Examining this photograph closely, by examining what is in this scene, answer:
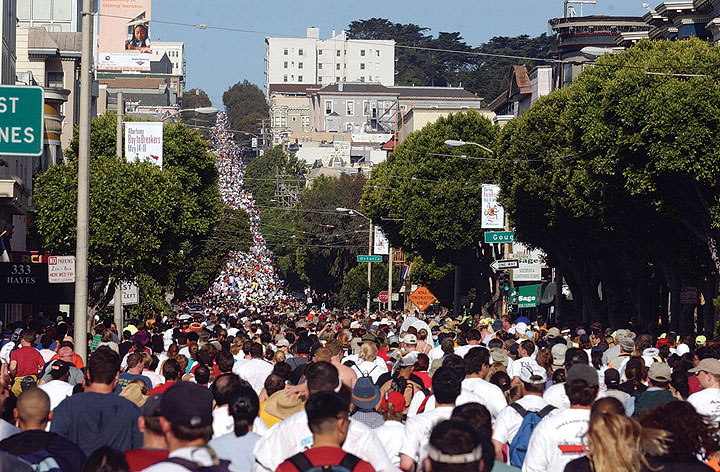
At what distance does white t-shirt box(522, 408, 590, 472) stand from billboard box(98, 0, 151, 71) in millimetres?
166109

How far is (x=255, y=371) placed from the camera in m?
13.6

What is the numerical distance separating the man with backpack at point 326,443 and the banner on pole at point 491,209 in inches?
1501

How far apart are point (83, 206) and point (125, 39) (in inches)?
6534

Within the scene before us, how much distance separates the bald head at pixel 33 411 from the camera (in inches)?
299

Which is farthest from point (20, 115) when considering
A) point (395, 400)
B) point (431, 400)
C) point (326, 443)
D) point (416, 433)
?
point (326, 443)

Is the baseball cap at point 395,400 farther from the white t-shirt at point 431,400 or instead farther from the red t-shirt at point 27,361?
the red t-shirt at point 27,361

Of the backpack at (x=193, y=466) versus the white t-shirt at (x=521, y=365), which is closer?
the backpack at (x=193, y=466)

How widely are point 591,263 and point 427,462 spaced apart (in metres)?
38.3

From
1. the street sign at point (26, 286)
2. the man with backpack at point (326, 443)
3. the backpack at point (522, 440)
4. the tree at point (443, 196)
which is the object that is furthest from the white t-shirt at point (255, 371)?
the tree at point (443, 196)

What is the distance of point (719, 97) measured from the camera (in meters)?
28.9

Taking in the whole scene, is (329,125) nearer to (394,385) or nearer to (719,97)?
(719,97)

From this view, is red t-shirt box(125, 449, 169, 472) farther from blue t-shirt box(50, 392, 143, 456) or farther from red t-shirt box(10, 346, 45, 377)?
red t-shirt box(10, 346, 45, 377)

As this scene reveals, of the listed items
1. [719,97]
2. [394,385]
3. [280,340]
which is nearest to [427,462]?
[394,385]

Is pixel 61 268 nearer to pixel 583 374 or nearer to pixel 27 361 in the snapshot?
A: pixel 27 361
